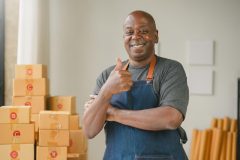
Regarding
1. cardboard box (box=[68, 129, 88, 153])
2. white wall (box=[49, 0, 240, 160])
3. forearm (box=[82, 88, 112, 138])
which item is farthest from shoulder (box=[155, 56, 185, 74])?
white wall (box=[49, 0, 240, 160])

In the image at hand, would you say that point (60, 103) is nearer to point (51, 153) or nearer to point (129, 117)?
point (51, 153)

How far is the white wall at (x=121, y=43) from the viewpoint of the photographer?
11.5ft

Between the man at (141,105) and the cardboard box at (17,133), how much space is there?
1.16 meters

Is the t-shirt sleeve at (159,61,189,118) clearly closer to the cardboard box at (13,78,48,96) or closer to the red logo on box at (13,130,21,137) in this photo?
the red logo on box at (13,130,21,137)

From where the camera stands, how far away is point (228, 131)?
136 inches

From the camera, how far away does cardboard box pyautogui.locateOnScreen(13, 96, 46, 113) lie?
9.31 ft

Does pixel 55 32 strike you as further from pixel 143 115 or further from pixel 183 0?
pixel 143 115

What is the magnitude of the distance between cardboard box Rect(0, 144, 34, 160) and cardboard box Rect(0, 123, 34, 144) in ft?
0.10

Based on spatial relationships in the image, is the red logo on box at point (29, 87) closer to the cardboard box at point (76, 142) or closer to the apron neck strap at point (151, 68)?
the cardboard box at point (76, 142)

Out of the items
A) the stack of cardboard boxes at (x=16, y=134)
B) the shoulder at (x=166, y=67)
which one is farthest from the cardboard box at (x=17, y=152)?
the shoulder at (x=166, y=67)

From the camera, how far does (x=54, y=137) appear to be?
101 inches

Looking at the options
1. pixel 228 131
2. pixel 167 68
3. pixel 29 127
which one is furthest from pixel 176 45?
pixel 167 68

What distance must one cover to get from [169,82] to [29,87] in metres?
1.69

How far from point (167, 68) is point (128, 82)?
21 cm
